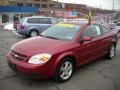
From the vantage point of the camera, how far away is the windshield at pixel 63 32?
20.1 feet

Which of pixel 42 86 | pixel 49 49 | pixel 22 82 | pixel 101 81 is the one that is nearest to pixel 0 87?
pixel 22 82

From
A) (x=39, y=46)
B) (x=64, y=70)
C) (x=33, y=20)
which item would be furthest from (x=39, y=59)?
(x=33, y=20)

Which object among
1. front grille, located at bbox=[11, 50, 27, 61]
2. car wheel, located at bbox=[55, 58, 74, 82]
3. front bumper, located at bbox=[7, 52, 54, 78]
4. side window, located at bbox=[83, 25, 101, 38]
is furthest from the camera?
side window, located at bbox=[83, 25, 101, 38]

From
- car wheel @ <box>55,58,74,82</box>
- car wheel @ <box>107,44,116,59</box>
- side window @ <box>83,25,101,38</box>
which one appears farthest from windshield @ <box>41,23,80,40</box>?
car wheel @ <box>107,44,116,59</box>

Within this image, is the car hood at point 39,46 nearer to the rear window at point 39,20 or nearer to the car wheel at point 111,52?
the car wheel at point 111,52

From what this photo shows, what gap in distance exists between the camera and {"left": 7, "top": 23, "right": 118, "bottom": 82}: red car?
5.09m

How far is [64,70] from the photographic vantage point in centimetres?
558

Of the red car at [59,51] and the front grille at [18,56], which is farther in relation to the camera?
the front grille at [18,56]

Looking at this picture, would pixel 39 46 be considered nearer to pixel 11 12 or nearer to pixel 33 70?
pixel 33 70

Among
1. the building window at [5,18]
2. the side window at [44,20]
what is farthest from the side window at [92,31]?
the building window at [5,18]

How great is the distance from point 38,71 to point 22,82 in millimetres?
731

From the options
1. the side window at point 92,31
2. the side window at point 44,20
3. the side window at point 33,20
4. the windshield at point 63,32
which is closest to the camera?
the windshield at point 63,32

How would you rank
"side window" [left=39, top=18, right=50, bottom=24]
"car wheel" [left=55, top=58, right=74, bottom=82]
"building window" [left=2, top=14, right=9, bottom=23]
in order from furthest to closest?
"building window" [left=2, top=14, right=9, bottom=23] < "side window" [left=39, top=18, right=50, bottom=24] < "car wheel" [left=55, top=58, right=74, bottom=82]

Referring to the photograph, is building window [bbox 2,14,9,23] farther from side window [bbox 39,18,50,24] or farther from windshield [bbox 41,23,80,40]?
windshield [bbox 41,23,80,40]
